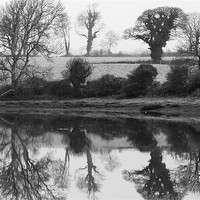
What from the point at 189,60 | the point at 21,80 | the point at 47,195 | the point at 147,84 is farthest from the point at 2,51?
the point at 47,195

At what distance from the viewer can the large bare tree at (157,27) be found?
218ft

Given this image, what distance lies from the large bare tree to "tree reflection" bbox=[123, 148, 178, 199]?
174 ft

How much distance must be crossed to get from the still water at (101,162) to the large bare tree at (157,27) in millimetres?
42405

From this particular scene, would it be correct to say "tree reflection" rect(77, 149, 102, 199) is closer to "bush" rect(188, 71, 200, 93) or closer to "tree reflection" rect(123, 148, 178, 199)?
"tree reflection" rect(123, 148, 178, 199)

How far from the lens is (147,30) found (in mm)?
67688

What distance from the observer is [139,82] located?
136 ft

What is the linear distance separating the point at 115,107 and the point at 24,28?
478 inches

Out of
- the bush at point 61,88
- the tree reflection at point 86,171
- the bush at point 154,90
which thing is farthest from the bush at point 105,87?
the tree reflection at point 86,171

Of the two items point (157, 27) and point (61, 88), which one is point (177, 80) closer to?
point (61, 88)

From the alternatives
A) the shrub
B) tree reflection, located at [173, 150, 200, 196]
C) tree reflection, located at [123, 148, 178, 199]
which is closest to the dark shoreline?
the shrub

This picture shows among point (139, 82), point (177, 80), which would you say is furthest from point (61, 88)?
point (177, 80)

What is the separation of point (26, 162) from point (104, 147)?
164 inches

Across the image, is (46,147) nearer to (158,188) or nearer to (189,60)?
(158,188)

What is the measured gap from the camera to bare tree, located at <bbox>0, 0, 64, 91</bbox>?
4247 cm
